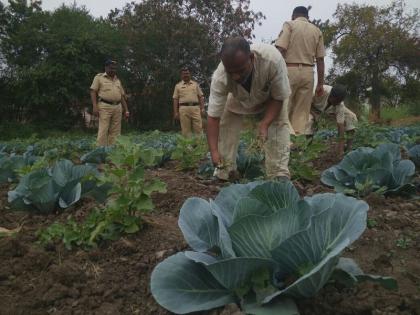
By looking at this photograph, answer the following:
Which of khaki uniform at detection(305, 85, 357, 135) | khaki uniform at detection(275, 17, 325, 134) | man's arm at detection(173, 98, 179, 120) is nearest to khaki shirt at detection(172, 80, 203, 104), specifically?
man's arm at detection(173, 98, 179, 120)

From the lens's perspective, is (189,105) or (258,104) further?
(189,105)

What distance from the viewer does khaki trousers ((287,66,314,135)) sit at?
645 centimetres

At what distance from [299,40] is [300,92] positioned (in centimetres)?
72

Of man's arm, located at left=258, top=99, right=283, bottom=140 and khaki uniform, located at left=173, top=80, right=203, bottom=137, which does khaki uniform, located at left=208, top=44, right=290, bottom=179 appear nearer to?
man's arm, located at left=258, top=99, right=283, bottom=140

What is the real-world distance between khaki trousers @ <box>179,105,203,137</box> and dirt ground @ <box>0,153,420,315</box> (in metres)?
7.65

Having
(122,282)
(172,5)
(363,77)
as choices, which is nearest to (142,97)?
(172,5)

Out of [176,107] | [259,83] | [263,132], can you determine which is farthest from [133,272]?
[176,107]

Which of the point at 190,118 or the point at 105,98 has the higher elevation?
the point at 105,98

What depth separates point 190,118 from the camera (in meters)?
10.9

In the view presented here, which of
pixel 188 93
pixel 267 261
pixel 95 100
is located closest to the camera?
pixel 267 261

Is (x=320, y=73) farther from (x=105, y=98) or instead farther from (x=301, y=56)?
(x=105, y=98)

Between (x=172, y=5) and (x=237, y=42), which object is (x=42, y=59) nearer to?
(x=172, y=5)

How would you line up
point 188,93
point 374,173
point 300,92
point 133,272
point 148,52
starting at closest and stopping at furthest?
point 133,272 → point 374,173 → point 300,92 → point 188,93 → point 148,52

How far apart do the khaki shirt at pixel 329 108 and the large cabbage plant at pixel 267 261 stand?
4.55m
